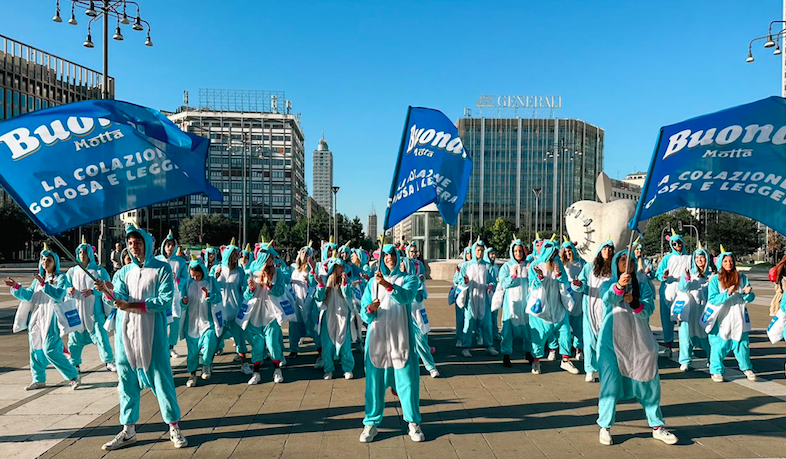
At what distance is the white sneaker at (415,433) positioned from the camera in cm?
504

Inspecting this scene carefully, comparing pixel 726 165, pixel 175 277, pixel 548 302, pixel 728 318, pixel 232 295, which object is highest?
pixel 726 165

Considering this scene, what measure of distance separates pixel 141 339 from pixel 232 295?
3.04 m

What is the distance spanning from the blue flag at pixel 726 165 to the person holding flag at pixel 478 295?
478cm

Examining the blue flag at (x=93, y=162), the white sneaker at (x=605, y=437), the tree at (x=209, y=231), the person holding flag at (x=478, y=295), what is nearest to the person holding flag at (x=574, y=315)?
the person holding flag at (x=478, y=295)

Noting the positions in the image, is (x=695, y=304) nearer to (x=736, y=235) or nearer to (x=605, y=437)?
(x=605, y=437)

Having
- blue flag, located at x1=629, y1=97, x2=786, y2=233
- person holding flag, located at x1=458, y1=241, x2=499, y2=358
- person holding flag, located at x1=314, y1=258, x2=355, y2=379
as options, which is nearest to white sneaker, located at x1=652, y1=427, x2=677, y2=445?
blue flag, located at x1=629, y1=97, x2=786, y2=233

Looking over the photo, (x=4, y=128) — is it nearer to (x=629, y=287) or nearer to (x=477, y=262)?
(x=629, y=287)

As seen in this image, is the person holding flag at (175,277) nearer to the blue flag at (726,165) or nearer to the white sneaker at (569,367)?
the blue flag at (726,165)

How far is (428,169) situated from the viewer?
6.59 m

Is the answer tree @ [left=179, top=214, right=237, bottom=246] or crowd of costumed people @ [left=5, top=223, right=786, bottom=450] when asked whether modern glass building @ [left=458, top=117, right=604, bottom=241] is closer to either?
tree @ [left=179, top=214, right=237, bottom=246]

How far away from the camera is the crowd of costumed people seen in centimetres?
502

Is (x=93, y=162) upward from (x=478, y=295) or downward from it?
upward

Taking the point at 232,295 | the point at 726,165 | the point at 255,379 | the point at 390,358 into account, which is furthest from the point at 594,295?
the point at 232,295

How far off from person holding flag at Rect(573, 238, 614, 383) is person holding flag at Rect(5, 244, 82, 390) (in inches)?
265
